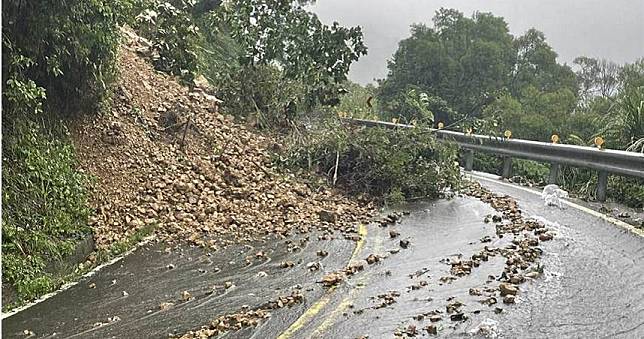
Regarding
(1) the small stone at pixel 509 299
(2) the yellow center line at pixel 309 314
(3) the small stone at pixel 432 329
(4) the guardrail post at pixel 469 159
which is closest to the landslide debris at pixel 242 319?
(2) the yellow center line at pixel 309 314

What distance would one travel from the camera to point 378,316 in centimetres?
482

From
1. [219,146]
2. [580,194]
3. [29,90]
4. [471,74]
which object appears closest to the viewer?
[29,90]

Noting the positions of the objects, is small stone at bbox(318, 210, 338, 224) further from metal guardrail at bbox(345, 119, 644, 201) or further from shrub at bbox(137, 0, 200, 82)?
metal guardrail at bbox(345, 119, 644, 201)

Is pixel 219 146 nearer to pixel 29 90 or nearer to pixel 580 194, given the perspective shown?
pixel 29 90

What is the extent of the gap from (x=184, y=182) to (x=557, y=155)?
22.5 ft

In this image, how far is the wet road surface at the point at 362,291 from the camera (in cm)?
457

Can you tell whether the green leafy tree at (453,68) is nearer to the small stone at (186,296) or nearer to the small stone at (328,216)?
the small stone at (328,216)

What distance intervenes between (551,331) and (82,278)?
14.8 ft

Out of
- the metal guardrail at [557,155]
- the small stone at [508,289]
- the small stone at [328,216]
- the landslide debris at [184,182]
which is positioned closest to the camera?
the small stone at [508,289]

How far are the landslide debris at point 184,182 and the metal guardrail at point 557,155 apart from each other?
321 cm

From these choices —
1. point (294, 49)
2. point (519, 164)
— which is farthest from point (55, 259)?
point (519, 164)

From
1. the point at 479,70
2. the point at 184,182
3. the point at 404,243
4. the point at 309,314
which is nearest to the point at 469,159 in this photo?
the point at 184,182

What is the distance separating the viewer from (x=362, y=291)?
550 centimetres

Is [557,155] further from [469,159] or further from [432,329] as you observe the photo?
[432,329]
